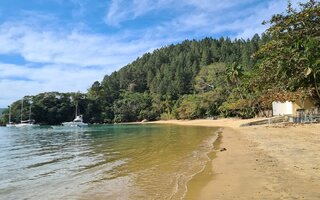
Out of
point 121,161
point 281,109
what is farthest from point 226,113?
point 121,161

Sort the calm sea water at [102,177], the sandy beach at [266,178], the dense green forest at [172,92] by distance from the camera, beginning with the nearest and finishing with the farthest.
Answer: the sandy beach at [266,178]
the calm sea water at [102,177]
the dense green forest at [172,92]

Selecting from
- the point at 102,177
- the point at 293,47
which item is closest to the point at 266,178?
the point at 293,47

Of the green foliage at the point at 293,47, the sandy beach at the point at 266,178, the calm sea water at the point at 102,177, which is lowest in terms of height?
the calm sea water at the point at 102,177

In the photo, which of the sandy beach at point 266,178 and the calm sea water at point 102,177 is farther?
the calm sea water at point 102,177

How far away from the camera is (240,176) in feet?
42.8

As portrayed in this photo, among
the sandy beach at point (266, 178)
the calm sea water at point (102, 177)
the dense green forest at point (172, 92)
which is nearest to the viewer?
the sandy beach at point (266, 178)

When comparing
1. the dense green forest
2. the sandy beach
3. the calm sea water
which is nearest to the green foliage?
the sandy beach

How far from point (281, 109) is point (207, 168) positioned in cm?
5209

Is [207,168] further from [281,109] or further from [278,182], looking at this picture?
[281,109]

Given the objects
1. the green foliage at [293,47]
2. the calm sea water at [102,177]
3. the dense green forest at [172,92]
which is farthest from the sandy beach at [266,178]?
the dense green forest at [172,92]

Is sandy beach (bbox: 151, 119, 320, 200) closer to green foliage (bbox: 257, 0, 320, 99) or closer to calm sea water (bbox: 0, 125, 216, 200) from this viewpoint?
calm sea water (bbox: 0, 125, 216, 200)

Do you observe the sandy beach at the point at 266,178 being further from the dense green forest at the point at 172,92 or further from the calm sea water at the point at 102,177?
the dense green forest at the point at 172,92

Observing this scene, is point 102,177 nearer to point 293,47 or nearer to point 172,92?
point 293,47

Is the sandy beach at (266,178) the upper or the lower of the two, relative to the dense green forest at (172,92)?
lower
